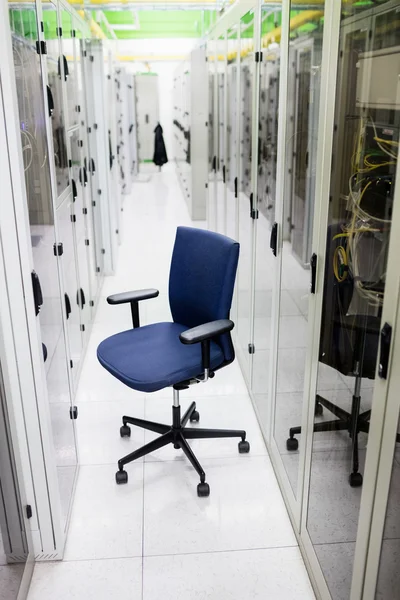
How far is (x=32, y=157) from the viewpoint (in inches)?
97.5

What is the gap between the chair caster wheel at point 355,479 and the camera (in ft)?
5.77

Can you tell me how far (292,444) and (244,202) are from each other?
196 cm

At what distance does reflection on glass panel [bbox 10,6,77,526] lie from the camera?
2.35 m

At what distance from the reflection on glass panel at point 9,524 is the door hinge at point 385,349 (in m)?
1.35

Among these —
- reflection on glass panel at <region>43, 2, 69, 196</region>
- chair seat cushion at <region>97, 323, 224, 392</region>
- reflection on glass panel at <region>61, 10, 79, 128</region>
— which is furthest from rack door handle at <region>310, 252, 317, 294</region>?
reflection on glass panel at <region>61, 10, 79, 128</region>

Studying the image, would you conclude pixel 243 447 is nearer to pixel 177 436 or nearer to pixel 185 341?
pixel 177 436

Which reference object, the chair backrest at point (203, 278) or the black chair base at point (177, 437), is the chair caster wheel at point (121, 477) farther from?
the chair backrest at point (203, 278)

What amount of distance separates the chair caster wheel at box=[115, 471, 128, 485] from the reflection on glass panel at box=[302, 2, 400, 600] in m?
0.98

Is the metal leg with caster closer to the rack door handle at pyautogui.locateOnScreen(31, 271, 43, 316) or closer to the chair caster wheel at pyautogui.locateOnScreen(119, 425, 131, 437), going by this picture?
the chair caster wheel at pyautogui.locateOnScreen(119, 425, 131, 437)

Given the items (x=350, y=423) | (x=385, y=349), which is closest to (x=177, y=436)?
(x=350, y=423)

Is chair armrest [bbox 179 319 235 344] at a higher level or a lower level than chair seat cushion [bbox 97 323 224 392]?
higher

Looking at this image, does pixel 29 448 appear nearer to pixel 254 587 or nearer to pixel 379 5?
pixel 254 587

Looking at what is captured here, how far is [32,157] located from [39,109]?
230 millimetres

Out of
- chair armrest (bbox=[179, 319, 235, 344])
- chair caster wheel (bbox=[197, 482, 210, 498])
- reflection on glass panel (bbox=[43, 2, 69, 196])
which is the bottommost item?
chair caster wheel (bbox=[197, 482, 210, 498])
